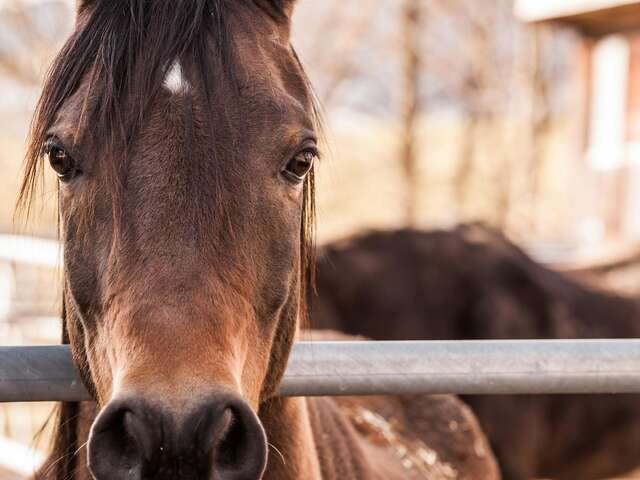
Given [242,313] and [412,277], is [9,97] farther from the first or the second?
[242,313]

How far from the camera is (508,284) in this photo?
5652 mm

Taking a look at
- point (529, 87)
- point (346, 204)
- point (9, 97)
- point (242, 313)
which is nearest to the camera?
point (242, 313)

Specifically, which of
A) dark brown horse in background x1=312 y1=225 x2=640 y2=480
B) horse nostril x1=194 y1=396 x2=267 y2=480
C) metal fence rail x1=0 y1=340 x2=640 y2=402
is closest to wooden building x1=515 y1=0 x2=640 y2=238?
dark brown horse in background x1=312 y1=225 x2=640 y2=480

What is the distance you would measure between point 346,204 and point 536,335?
12.3m

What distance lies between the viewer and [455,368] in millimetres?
1599

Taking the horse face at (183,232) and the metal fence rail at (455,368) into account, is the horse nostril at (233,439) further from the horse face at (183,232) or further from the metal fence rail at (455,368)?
the metal fence rail at (455,368)

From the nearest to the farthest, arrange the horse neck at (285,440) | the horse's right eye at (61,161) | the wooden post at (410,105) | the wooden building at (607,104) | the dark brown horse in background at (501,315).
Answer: the horse's right eye at (61,161), the horse neck at (285,440), the dark brown horse in background at (501,315), the wooden building at (607,104), the wooden post at (410,105)

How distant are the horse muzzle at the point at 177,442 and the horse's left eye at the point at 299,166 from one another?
54 cm

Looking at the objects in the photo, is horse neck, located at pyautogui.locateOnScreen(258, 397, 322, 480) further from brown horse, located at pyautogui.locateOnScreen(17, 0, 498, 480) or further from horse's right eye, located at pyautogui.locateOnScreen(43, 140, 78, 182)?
horse's right eye, located at pyautogui.locateOnScreen(43, 140, 78, 182)

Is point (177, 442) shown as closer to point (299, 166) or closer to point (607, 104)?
point (299, 166)

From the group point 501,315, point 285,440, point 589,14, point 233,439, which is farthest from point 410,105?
point 233,439

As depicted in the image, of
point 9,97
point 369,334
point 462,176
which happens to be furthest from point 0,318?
point 462,176

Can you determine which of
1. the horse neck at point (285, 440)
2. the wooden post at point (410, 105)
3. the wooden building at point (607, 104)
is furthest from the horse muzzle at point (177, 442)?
the wooden post at point (410, 105)

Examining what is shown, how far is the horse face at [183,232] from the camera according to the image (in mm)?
1209
